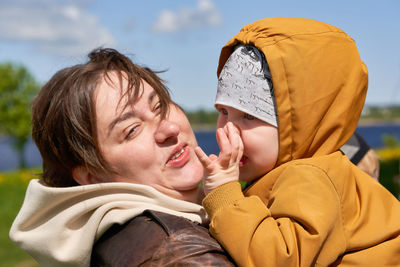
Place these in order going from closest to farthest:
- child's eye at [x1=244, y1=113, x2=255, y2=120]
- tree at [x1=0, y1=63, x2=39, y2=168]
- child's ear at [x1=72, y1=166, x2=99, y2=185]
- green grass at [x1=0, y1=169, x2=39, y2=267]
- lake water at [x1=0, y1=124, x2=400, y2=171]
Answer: child's eye at [x1=244, y1=113, x2=255, y2=120] → child's ear at [x1=72, y1=166, x2=99, y2=185] → green grass at [x1=0, y1=169, x2=39, y2=267] → lake water at [x1=0, y1=124, x2=400, y2=171] → tree at [x1=0, y1=63, x2=39, y2=168]

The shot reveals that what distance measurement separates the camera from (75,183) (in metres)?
2.88

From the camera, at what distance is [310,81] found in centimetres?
214

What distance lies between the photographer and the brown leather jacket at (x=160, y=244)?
6.25 ft

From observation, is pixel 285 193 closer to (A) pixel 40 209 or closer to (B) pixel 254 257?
(B) pixel 254 257

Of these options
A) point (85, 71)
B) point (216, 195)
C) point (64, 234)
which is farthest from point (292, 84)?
point (64, 234)

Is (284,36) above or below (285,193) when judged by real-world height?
above

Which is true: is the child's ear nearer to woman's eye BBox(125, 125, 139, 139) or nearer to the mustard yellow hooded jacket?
woman's eye BBox(125, 125, 139, 139)

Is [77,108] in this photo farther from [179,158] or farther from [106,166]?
[179,158]

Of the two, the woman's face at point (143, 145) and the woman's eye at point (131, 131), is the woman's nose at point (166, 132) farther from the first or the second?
the woman's eye at point (131, 131)

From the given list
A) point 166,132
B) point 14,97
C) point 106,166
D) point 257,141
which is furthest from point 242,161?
point 14,97

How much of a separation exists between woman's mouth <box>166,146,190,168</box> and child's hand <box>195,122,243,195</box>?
306mm

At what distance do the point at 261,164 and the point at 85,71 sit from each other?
3.86 ft

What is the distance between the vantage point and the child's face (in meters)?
2.22

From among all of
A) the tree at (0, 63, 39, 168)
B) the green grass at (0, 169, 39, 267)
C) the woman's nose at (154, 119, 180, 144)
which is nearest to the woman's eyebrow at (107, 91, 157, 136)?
the woman's nose at (154, 119, 180, 144)
